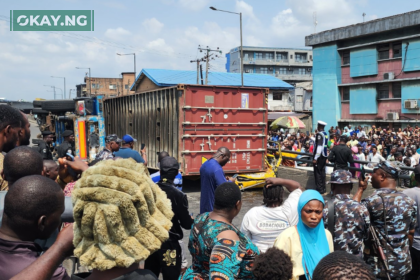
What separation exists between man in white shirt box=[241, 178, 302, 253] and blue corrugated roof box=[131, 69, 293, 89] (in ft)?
95.4

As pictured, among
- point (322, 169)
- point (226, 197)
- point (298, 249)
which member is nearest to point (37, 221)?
point (226, 197)

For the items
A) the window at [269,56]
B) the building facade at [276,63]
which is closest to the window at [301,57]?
the building facade at [276,63]

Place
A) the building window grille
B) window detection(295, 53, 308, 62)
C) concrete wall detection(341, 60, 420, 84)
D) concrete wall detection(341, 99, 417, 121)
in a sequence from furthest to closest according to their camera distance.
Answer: window detection(295, 53, 308, 62) → the building window grille → concrete wall detection(341, 99, 417, 121) → concrete wall detection(341, 60, 420, 84)

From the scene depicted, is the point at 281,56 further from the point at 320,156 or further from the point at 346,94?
the point at 320,156

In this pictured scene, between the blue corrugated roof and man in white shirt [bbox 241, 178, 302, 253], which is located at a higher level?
the blue corrugated roof

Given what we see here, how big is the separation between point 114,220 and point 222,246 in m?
1.00

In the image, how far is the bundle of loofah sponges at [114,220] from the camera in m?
1.75

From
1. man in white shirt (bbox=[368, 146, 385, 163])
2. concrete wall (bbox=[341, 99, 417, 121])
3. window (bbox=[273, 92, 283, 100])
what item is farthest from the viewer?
window (bbox=[273, 92, 283, 100])

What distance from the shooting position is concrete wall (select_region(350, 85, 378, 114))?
27.0m

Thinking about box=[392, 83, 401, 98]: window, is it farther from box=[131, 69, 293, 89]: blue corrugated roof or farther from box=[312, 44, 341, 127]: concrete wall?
box=[131, 69, 293, 89]: blue corrugated roof

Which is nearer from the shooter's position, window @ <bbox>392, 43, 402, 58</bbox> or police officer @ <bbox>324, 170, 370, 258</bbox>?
police officer @ <bbox>324, 170, 370, 258</bbox>

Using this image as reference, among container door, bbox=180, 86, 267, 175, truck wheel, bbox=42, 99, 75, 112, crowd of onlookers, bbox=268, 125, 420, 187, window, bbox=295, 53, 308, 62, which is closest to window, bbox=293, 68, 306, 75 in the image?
window, bbox=295, 53, 308, 62

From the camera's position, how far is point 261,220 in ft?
11.2

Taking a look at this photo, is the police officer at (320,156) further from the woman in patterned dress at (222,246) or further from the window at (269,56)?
the window at (269,56)
